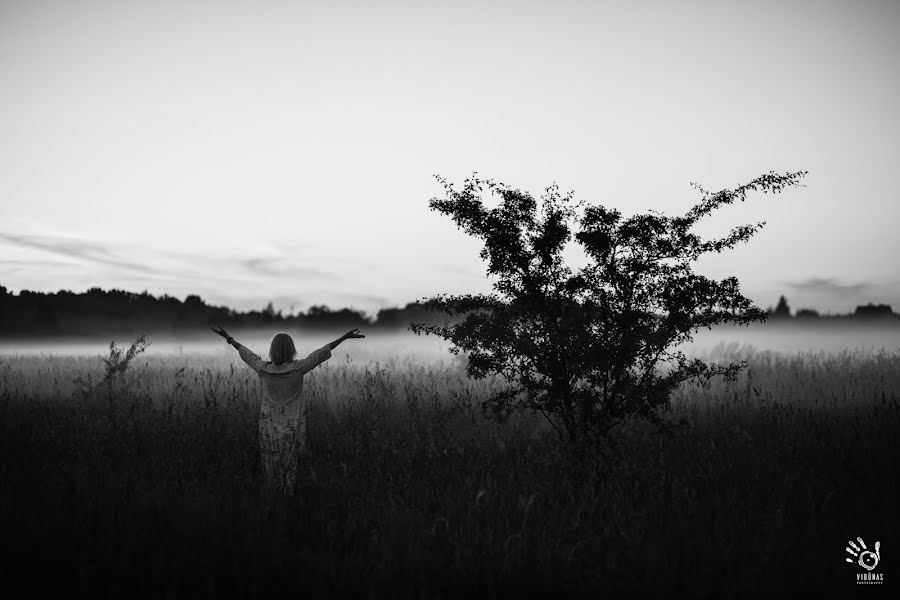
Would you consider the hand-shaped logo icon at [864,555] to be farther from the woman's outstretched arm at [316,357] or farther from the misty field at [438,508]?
the woman's outstretched arm at [316,357]

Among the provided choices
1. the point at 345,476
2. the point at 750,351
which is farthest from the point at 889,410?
the point at 750,351

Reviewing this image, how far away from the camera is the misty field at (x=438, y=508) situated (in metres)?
3.54

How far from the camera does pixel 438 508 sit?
4.95m

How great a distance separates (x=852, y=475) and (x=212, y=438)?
8.05 m

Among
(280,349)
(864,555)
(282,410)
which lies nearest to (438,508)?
(282,410)

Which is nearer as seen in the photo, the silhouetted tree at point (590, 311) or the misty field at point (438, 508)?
the misty field at point (438, 508)

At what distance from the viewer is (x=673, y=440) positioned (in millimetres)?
7336

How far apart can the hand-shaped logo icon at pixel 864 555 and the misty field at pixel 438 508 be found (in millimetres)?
111

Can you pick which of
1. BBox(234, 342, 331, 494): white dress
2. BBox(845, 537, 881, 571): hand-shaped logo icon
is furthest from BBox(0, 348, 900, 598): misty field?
BBox(234, 342, 331, 494): white dress

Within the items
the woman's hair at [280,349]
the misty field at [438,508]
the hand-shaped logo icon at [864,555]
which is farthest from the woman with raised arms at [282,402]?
the hand-shaped logo icon at [864,555]

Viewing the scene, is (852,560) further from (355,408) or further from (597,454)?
(355,408)

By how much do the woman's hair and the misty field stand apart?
4.34 ft

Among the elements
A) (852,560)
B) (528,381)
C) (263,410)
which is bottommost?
(852,560)

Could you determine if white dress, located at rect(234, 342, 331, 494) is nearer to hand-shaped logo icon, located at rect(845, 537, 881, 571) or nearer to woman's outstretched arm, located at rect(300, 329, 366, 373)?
woman's outstretched arm, located at rect(300, 329, 366, 373)
